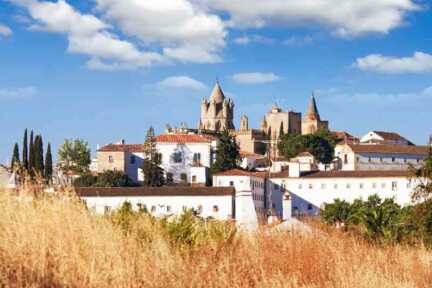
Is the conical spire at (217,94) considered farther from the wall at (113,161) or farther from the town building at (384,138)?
the wall at (113,161)

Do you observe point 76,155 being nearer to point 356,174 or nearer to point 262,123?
point 356,174

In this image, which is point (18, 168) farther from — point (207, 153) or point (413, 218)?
point (207, 153)

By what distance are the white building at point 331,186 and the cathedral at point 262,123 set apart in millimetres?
41172

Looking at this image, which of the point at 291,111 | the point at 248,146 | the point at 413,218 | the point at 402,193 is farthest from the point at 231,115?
the point at 413,218

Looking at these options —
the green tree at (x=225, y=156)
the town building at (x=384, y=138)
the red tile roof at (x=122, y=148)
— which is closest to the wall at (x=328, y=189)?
the green tree at (x=225, y=156)

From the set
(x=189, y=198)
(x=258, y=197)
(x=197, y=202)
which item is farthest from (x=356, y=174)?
(x=189, y=198)

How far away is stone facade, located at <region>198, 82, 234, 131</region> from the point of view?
156250 mm

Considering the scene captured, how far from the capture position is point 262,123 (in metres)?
152

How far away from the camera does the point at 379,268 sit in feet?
33.0

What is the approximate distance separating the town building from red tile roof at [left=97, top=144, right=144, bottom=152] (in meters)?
43.2

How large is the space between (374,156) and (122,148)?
113 feet

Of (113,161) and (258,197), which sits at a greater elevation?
(113,161)

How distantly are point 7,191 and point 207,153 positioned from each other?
83482mm

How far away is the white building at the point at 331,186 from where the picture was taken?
8531 centimetres
